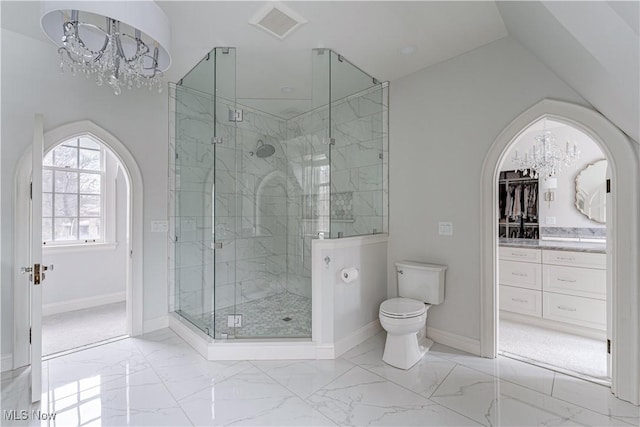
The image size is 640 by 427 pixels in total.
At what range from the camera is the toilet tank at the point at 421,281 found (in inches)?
103

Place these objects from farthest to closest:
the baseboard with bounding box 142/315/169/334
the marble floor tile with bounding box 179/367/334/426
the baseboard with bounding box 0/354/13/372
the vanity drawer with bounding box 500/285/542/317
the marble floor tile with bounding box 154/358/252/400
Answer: the vanity drawer with bounding box 500/285/542/317
the baseboard with bounding box 142/315/169/334
the baseboard with bounding box 0/354/13/372
the marble floor tile with bounding box 154/358/252/400
the marble floor tile with bounding box 179/367/334/426

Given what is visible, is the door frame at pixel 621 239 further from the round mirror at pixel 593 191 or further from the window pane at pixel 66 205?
the window pane at pixel 66 205

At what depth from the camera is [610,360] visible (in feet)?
6.90

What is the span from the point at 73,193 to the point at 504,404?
200 inches

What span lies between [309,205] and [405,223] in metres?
1.00

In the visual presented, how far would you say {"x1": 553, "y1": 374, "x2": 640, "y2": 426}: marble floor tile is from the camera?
1769 millimetres

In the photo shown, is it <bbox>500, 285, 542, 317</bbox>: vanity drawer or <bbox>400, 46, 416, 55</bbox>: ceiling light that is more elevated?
<bbox>400, 46, 416, 55</bbox>: ceiling light

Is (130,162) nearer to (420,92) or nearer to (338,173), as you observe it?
(338,173)

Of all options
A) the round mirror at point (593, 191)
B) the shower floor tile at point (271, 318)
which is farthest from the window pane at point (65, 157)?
the round mirror at point (593, 191)

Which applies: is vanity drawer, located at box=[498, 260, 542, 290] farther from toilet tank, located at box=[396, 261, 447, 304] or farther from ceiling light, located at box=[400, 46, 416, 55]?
ceiling light, located at box=[400, 46, 416, 55]

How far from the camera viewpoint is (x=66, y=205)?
12.6 ft

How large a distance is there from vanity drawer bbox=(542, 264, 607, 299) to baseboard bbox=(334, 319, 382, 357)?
1887 millimetres

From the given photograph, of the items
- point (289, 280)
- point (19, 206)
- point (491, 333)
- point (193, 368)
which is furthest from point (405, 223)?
point (19, 206)

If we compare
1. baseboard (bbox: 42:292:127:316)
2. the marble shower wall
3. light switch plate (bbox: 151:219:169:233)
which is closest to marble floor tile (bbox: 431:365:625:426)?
the marble shower wall
